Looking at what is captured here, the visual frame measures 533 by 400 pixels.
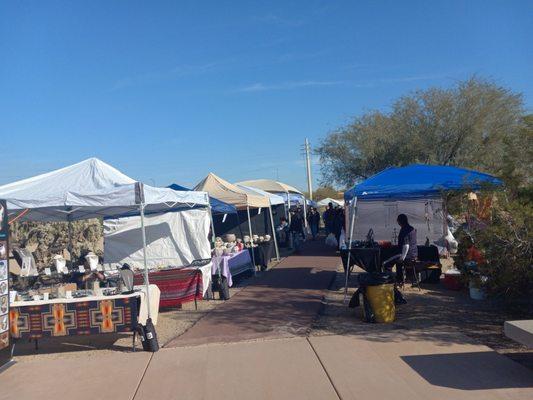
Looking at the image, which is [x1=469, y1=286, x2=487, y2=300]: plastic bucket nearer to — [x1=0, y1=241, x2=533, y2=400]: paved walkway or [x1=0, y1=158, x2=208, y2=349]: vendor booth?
[x1=0, y1=241, x2=533, y2=400]: paved walkway

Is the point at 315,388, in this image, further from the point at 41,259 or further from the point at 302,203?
the point at 302,203

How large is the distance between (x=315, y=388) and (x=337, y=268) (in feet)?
32.3

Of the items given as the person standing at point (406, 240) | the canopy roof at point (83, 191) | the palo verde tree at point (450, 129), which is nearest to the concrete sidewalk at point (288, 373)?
the canopy roof at point (83, 191)

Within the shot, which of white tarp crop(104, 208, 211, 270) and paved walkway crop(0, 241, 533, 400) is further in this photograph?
white tarp crop(104, 208, 211, 270)

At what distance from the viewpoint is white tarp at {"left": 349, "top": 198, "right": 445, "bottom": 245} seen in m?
16.1

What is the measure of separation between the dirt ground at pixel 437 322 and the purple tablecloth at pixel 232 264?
91.5 inches

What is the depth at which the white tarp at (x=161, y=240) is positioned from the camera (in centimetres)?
1195

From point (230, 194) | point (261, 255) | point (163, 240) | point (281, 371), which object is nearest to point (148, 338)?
point (281, 371)

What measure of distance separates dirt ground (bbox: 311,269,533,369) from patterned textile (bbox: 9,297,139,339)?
108 inches

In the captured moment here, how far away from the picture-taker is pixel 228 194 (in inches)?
626

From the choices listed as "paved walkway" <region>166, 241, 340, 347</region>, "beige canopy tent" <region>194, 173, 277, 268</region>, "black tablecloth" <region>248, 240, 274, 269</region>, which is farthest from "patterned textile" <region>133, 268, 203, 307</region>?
"black tablecloth" <region>248, 240, 274, 269</region>

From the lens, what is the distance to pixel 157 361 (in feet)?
21.9

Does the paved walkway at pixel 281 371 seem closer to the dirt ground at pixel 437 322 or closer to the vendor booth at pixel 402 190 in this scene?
the dirt ground at pixel 437 322

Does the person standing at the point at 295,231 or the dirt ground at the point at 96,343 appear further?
the person standing at the point at 295,231
